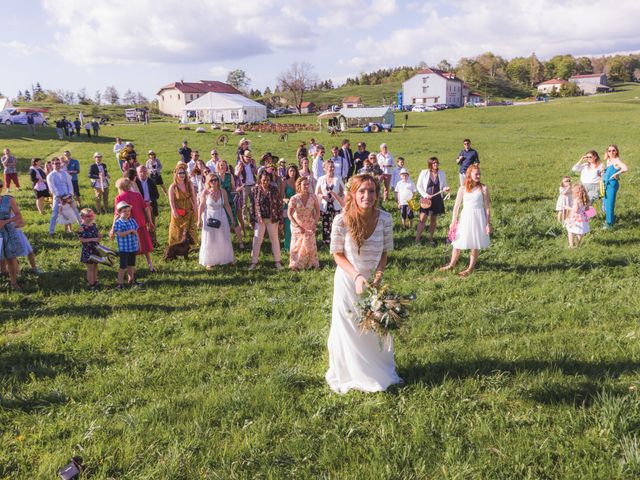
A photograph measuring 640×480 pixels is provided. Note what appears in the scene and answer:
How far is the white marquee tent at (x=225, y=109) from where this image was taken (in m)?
68.6

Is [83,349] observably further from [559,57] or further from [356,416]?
[559,57]

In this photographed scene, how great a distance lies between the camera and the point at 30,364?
19.4 feet

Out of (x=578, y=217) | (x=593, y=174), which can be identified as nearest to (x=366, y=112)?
(x=593, y=174)

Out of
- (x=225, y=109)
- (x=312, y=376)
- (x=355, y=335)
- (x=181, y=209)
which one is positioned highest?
(x=225, y=109)

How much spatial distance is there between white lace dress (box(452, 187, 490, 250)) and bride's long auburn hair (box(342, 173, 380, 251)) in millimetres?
4675

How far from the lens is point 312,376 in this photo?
5.34 metres

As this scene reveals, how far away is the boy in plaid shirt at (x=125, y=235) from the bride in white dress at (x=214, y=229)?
1.55 m

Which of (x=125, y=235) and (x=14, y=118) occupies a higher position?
(x=14, y=118)

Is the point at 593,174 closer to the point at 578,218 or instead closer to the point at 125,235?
the point at 578,218

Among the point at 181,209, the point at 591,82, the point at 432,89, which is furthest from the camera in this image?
the point at 591,82

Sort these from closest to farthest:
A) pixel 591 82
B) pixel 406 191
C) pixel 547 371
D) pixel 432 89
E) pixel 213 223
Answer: pixel 547 371 < pixel 213 223 < pixel 406 191 < pixel 432 89 < pixel 591 82

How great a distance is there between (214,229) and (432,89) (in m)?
127

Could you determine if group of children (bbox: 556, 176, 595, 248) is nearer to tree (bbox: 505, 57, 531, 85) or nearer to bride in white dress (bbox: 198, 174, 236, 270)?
bride in white dress (bbox: 198, 174, 236, 270)

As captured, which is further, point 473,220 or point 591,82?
point 591,82
